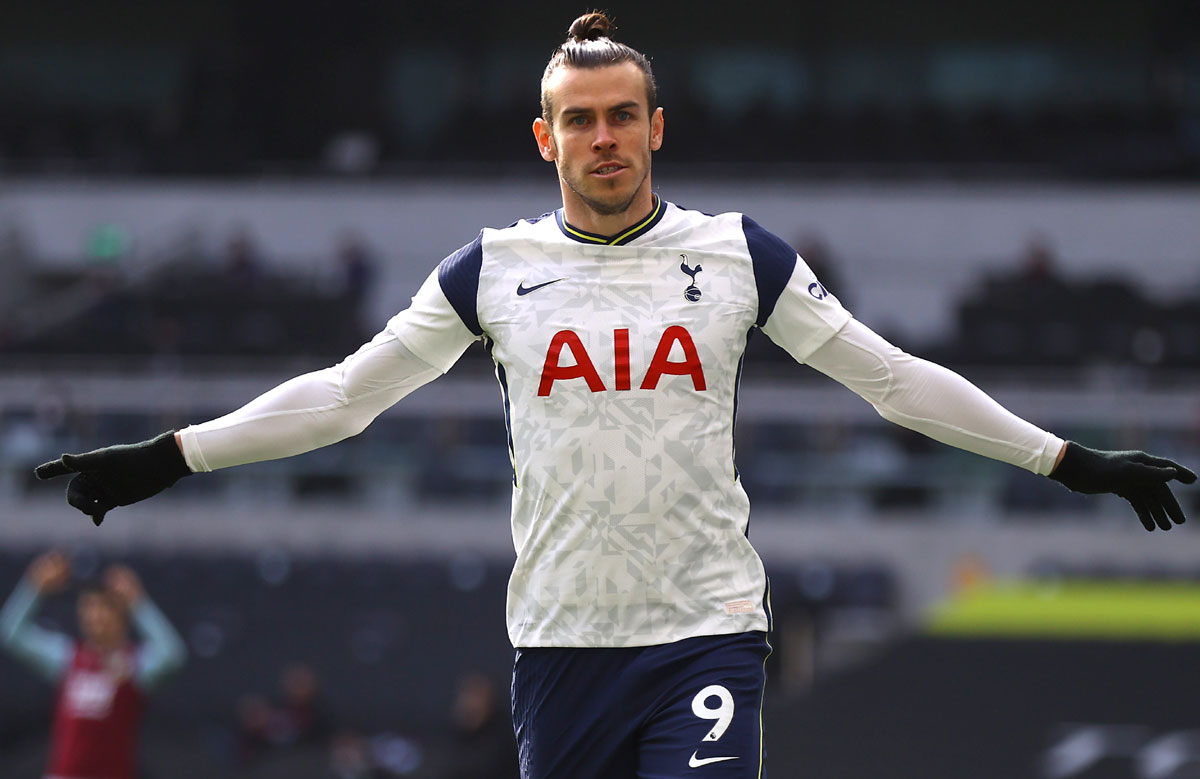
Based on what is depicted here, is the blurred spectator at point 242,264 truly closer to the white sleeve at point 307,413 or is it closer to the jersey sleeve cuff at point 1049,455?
the white sleeve at point 307,413

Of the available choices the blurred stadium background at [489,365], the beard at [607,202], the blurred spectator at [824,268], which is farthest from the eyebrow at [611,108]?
the blurred spectator at [824,268]

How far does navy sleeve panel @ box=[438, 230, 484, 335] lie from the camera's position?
12.3 ft

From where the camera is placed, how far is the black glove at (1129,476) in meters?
3.71

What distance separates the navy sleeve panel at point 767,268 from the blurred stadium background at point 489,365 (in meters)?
5.22

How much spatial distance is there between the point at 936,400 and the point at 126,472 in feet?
6.16

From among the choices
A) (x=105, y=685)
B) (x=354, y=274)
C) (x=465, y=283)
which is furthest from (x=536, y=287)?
(x=354, y=274)

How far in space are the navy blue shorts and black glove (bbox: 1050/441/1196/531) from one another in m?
0.84

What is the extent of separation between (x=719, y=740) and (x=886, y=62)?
19.7 meters

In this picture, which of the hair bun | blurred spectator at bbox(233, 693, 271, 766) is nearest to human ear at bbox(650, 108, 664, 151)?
the hair bun

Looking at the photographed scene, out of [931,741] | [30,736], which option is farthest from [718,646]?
[30,736]

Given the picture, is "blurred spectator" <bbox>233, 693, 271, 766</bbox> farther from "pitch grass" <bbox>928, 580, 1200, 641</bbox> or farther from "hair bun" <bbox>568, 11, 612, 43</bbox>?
"hair bun" <bbox>568, 11, 612, 43</bbox>

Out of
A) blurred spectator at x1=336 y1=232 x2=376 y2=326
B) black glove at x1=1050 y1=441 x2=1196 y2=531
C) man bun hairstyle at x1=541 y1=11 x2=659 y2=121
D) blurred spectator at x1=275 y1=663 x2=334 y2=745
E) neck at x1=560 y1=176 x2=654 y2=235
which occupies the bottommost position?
blurred spectator at x1=275 y1=663 x2=334 y2=745

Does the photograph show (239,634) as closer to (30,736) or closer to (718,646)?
(30,736)

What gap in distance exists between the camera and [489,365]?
1511cm
